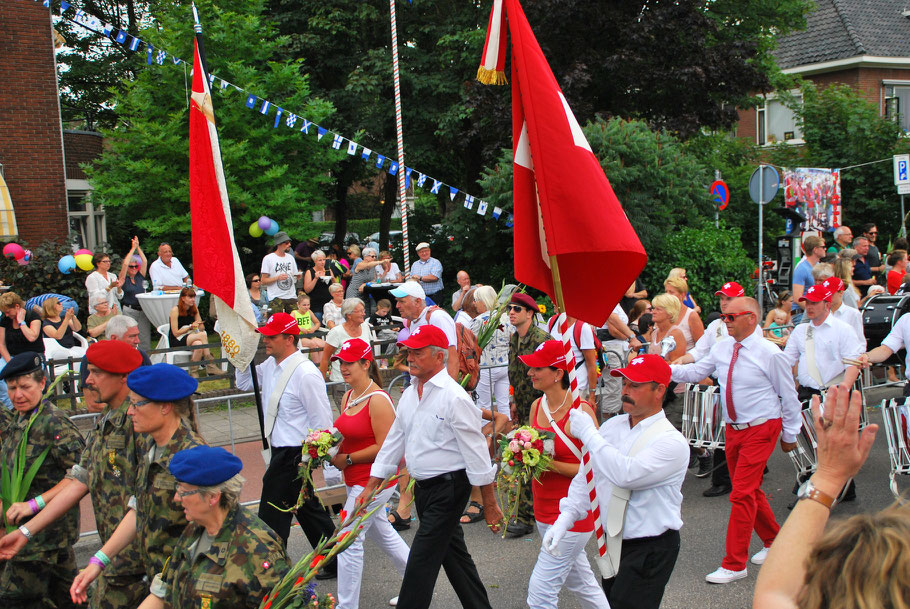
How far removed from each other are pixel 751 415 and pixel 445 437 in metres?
2.65

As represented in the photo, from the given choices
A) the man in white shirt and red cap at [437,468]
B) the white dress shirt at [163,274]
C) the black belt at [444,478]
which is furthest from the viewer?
the white dress shirt at [163,274]

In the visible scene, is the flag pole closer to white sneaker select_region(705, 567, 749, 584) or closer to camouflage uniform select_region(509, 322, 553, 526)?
white sneaker select_region(705, 567, 749, 584)

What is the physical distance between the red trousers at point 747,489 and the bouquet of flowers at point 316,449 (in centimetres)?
297

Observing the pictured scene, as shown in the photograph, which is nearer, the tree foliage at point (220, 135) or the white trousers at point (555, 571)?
the white trousers at point (555, 571)

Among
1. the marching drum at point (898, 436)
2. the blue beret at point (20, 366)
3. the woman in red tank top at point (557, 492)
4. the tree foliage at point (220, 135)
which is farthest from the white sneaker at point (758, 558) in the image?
the tree foliage at point (220, 135)

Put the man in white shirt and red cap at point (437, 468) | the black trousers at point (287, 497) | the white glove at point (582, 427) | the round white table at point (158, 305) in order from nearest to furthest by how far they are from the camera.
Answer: the white glove at point (582, 427), the man in white shirt and red cap at point (437, 468), the black trousers at point (287, 497), the round white table at point (158, 305)

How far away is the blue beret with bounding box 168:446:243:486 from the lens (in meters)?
3.43

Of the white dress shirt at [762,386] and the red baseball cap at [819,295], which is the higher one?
the red baseball cap at [819,295]

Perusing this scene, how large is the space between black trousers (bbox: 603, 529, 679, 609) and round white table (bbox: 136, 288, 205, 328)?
10.8 meters

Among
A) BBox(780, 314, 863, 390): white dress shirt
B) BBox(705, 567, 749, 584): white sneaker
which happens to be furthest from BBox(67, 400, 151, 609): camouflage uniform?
BBox(780, 314, 863, 390): white dress shirt

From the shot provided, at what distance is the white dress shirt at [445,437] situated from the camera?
5.22 metres

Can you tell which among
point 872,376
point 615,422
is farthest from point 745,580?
point 872,376

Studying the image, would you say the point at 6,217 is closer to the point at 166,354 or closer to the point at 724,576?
the point at 166,354

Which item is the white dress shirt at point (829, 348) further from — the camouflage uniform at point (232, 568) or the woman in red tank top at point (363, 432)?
the camouflage uniform at point (232, 568)
